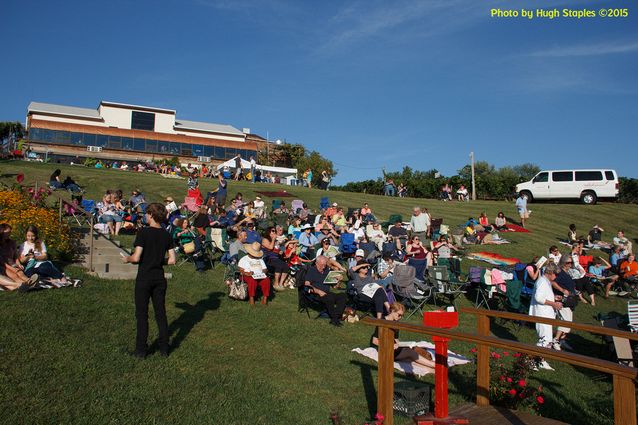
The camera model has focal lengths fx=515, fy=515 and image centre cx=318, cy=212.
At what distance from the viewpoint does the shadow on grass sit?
7.08 metres

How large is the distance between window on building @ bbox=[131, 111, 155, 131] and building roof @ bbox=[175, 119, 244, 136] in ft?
9.79

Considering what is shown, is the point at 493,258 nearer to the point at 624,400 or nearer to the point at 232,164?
the point at 624,400

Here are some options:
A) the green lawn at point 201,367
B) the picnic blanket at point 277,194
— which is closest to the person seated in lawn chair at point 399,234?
the green lawn at point 201,367

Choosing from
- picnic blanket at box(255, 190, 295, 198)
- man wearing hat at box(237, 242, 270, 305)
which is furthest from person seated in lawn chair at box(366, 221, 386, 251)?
picnic blanket at box(255, 190, 295, 198)

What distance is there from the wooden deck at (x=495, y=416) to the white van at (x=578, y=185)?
2437 centimetres

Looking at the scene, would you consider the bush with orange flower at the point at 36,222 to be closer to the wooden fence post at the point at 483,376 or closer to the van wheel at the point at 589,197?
the wooden fence post at the point at 483,376

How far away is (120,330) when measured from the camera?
6.82 meters

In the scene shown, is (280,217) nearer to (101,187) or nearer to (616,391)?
(101,187)

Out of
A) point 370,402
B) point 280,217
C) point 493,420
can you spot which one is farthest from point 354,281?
point 280,217

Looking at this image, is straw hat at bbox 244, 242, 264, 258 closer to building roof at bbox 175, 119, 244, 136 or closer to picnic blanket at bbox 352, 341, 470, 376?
picnic blanket at bbox 352, 341, 470, 376

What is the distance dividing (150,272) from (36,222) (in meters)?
5.68

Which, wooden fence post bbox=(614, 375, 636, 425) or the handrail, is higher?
the handrail

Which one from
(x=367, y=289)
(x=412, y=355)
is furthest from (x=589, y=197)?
(x=412, y=355)

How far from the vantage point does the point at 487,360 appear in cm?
539
